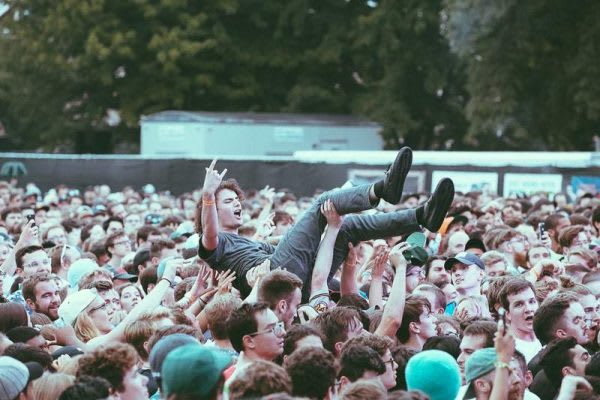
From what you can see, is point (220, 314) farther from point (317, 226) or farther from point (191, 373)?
point (191, 373)

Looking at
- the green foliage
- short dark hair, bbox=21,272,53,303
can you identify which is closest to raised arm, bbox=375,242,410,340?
short dark hair, bbox=21,272,53,303

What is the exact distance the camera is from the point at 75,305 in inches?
373

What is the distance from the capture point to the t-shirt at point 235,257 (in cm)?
984

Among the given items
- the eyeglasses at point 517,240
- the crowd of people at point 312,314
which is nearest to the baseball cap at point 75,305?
the crowd of people at point 312,314

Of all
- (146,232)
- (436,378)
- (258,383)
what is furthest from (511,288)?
(146,232)

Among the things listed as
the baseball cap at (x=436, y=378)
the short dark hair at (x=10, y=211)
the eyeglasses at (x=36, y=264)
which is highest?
the baseball cap at (x=436, y=378)

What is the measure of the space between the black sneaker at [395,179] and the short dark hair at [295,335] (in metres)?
1.78

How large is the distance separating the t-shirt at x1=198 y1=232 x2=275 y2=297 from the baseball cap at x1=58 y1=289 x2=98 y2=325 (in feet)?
2.72

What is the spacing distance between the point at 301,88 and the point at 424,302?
4084 centimetres

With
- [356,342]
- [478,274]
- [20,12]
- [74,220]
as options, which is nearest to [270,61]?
[20,12]

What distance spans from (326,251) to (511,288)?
1306 mm

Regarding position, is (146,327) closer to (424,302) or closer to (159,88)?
(424,302)

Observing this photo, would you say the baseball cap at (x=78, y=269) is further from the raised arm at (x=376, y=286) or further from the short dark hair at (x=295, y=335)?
the short dark hair at (x=295, y=335)

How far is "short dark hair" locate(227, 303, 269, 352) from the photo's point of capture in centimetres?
771
